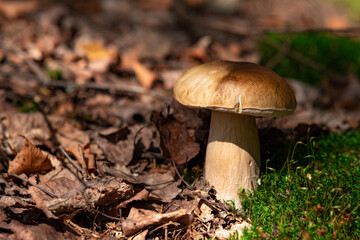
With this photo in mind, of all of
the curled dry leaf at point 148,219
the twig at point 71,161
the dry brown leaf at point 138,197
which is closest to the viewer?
the curled dry leaf at point 148,219

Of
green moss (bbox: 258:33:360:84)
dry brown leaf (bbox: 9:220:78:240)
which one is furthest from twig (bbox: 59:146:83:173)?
green moss (bbox: 258:33:360:84)

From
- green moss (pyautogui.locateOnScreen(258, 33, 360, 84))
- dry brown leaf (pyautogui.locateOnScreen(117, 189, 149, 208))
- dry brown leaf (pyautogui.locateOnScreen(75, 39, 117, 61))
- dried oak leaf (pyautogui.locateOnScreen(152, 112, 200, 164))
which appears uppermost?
green moss (pyautogui.locateOnScreen(258, 33, 360, 84))

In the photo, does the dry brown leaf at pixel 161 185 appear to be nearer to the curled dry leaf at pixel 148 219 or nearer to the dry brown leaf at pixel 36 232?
the curled dry leaf at pixel 148 219

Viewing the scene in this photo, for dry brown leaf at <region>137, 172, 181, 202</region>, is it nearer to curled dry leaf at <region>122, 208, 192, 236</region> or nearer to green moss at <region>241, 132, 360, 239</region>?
curled dry leaf at <region>122, 208, 192, 236</region>

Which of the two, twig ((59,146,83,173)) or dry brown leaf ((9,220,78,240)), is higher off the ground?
twig ((59,146,83,173))

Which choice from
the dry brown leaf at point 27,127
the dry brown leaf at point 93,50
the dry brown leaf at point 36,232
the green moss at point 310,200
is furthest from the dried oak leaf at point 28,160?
the dry brown leaf at point 93,50

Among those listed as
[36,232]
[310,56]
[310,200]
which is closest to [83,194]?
[36,232]

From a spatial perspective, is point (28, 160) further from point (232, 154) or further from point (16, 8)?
point (16, 8)

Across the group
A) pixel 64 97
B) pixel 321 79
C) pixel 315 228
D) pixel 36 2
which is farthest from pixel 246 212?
pixel 36 2
